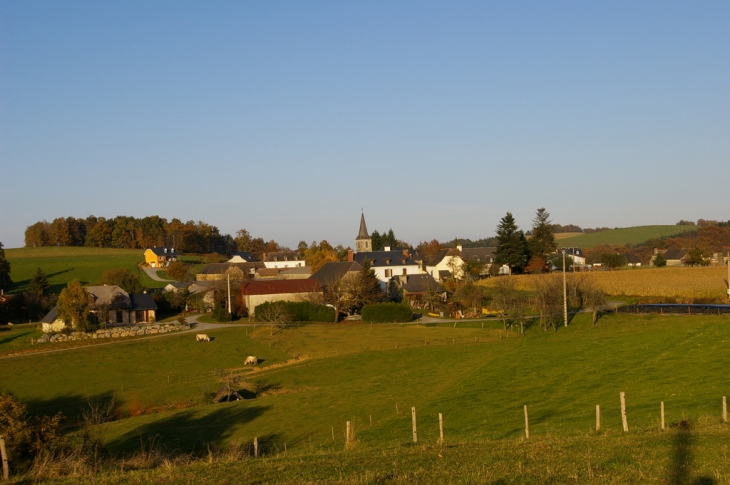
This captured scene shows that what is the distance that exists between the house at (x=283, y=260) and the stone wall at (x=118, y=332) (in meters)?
69.5

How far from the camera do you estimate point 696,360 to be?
89.9ft

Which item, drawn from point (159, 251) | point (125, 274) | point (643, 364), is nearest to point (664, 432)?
point (643, 364)

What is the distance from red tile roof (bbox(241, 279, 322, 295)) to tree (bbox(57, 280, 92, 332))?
15583mm

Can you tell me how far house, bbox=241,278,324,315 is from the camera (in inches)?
2539

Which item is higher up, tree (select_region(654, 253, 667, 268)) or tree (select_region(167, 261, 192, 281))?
tree (select_region(167, 261, 192, 281))

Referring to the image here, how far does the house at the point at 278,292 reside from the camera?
64.5 metres

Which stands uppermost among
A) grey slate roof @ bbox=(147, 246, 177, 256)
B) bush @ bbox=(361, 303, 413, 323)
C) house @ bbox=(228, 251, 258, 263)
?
A: grey slate roof @ bbox=(147, 246, 177, 256)

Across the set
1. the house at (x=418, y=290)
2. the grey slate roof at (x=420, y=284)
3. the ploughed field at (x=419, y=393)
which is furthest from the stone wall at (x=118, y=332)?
the grey slate roof at (x=420, y=284)

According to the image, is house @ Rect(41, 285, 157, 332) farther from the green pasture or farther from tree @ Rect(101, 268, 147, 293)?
the green pasture

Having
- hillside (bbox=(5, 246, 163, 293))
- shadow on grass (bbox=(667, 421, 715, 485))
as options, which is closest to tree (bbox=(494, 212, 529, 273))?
hillside (bbox=(5, 246, 163, 293))

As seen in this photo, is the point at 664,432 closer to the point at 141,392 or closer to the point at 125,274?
the point at 141,392

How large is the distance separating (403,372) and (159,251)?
9900cm

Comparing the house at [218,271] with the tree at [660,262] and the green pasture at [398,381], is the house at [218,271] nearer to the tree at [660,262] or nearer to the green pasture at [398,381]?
the green pasture at [398,381]

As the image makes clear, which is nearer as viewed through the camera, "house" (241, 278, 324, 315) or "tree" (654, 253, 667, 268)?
"house" (241, 278, 324, 315)
